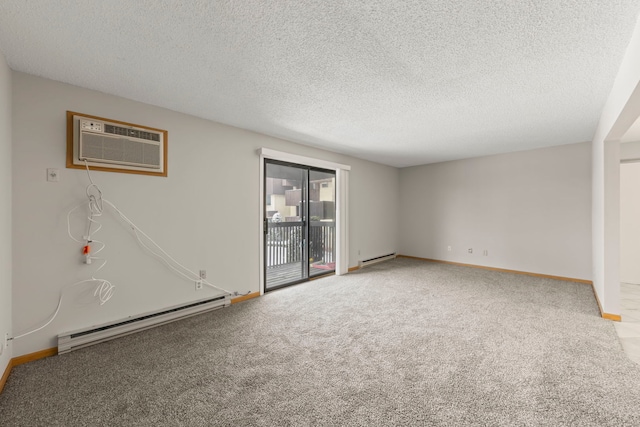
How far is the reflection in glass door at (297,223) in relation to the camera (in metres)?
4.36

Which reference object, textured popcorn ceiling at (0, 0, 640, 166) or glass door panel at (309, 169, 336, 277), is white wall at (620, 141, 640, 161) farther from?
glass door panel at (309, 169, 336, 277)

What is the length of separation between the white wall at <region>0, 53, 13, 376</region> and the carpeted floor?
1.32 ft

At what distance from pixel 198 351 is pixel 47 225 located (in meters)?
1.69

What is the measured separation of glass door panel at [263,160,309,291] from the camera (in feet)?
14.2

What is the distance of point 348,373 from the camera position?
208 cm

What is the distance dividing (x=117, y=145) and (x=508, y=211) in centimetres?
628

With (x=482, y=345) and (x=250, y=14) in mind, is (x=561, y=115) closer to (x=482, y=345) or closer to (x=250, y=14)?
(x=482, y=345)

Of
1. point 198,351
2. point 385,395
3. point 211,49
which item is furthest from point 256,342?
point 211,49

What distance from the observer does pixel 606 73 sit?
88.6 inches

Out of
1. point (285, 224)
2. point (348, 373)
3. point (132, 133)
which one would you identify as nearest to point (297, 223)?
point (285, 224)

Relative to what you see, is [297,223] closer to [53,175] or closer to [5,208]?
[53,175]

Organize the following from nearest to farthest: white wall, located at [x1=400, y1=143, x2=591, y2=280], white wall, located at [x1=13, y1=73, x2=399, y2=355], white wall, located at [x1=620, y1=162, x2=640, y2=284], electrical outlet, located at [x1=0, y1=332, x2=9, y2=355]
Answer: electrical outlet, located at [x1=0, y1=332, x2=9, y2=355] < white wall, located at [x1=13, y1=73, x2=399, y2=355] < white wall, located at [x1=620, y1=162, x2=640, y2=284] < white wall, located at [x1=400, y1=143, x2=591, y2=280]

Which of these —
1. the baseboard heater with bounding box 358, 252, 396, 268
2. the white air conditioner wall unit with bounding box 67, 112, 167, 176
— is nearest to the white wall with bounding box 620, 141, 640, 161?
the baseboard heater with bounding box 358, 252, 396, 268

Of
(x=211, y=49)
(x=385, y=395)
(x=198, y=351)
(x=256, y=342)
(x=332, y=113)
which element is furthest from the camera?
(x=332, y=113)
